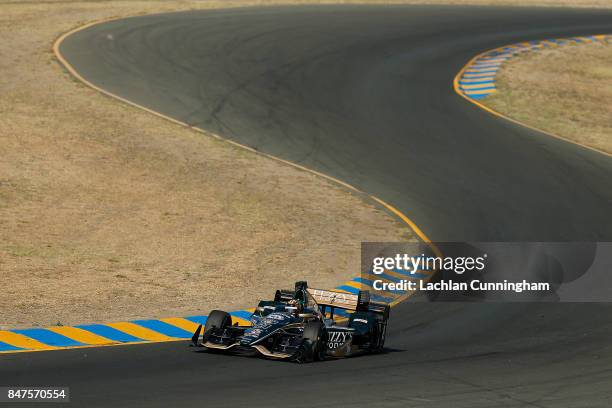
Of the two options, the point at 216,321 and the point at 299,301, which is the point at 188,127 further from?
the point at 216,321

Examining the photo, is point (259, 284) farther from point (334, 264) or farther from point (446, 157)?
point (446, 157)

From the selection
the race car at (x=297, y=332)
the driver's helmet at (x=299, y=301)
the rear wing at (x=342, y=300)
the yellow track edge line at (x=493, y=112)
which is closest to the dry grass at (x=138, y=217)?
the rear wing at (x=342, y=300)

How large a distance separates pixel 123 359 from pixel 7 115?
23125 mm

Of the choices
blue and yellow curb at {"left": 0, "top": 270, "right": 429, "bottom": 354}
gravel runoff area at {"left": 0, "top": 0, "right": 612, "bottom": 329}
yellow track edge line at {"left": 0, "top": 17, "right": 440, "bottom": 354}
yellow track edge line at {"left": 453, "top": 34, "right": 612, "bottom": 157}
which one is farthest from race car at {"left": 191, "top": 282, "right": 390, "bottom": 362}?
yellow track edge line at {"left": 453, "top": 34, "right": 612, "bottom": 157}

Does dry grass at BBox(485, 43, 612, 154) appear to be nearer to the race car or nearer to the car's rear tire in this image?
the race car

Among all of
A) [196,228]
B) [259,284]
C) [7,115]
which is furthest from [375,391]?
[7,115]

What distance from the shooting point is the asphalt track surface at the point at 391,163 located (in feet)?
52.3

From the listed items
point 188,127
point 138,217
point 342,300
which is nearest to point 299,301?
point 342,300

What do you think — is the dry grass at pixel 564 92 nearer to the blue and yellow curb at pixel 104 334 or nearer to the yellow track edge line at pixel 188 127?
the yellow track edge line at pixel 188 127

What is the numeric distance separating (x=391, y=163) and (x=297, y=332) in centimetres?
1776

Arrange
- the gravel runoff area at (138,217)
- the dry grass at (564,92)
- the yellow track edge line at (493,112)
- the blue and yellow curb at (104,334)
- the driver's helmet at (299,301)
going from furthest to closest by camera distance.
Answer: the dry grass at (564,92) < the yellow track edge line at (493,112) < the gravel runoff area at (138,217) < the driver's helmet at (299,301) < the blue and yellow curb at (104,334)

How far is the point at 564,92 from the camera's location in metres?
45.0

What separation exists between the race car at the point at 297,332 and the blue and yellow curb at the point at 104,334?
3.10 feet

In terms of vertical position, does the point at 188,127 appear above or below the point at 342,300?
above
